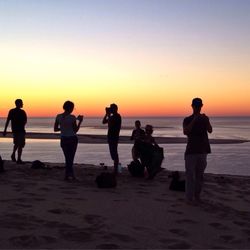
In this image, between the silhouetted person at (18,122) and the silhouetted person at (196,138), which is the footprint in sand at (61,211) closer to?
the silhouetted person at (196,138)

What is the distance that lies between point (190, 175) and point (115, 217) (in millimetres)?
1915

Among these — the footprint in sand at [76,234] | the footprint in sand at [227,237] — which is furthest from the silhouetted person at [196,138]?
the footprint in sand at [76,234]

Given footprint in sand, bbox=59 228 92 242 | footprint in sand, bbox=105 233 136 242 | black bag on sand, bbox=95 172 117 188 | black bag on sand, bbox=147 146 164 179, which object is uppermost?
black bag on sand, bbox=147 146 164 179

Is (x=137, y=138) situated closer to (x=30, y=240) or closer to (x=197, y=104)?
(x=197, y=104)

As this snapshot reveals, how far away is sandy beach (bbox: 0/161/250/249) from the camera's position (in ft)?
17.0

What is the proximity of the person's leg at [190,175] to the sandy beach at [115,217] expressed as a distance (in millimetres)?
A: 237

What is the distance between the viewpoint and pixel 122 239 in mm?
5293

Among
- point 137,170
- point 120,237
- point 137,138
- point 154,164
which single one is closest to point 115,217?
point 120,237

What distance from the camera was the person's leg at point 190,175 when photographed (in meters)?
7.56

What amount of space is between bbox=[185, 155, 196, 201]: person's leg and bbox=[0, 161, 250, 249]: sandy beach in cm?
24

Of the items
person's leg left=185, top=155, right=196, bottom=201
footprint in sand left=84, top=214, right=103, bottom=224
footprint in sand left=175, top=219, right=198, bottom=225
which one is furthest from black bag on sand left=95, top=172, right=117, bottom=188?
footprint in sand left=175, top=219, right=198, bottom=225

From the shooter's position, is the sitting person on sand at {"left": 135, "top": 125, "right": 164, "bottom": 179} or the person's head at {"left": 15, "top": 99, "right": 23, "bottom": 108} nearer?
the sitting person on sand at {"left": 135, "top": 125, "right": 164, "bottom": 179}

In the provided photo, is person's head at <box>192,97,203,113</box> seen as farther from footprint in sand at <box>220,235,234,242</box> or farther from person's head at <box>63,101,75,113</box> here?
person's head at <box>63,101,75,113</box>

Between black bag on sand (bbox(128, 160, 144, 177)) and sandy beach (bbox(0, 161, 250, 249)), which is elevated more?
black bag on sand (bbox(128, 160, 144, 177))
